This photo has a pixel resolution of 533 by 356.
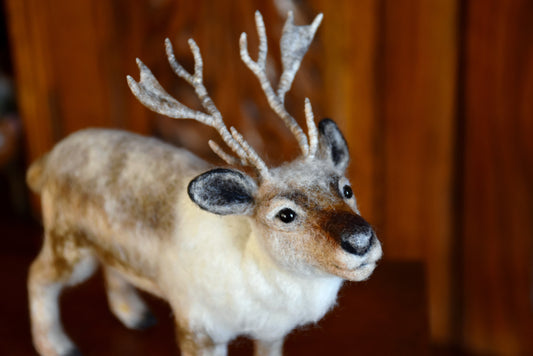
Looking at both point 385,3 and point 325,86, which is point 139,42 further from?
point 385,3

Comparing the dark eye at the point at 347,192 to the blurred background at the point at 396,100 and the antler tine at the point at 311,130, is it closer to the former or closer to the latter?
the antler tine at the point at 311,130

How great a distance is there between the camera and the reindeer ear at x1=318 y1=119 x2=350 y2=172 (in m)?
0.71

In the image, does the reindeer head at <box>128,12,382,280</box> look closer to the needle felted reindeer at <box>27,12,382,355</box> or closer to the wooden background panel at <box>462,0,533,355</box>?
the needle felted reindeer at <box>27,12,382,355</box>

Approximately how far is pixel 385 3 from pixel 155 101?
2.33 feet

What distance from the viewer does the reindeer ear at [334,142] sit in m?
0.71

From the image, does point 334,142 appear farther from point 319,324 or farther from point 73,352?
point 73,352

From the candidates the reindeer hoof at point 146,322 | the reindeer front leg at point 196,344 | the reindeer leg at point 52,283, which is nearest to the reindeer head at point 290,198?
the reindeer front leg at point 196,344

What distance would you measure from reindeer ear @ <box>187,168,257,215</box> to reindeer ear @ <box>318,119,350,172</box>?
11cm

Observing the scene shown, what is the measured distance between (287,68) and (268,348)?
A: 0.36 metres

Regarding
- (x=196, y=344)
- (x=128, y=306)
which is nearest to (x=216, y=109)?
(x=196, y=344)

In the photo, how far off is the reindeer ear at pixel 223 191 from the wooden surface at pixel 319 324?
1.02 ft

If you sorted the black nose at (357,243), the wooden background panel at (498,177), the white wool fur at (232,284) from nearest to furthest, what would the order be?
the black nose at (357,243) < the white wool fur at (232,284) < the wooden background panel at (498,177)

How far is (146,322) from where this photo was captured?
37.7 inches

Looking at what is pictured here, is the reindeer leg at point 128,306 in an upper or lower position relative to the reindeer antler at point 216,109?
lower
